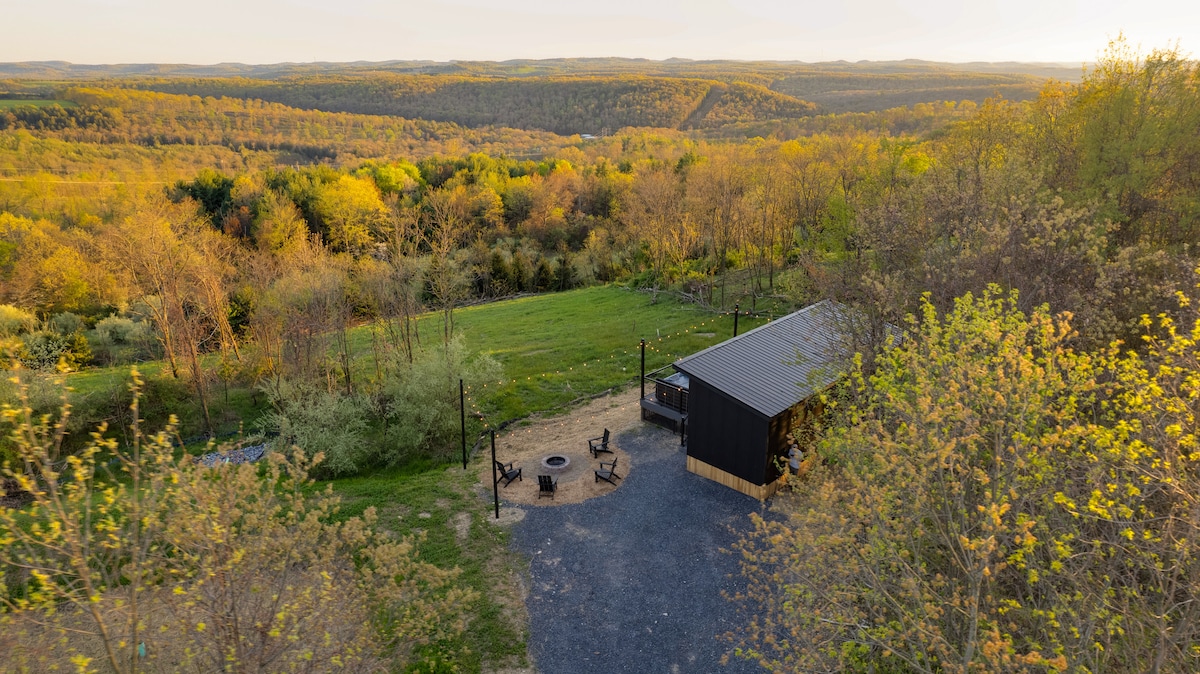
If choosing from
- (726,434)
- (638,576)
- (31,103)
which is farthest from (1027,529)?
(31,103)

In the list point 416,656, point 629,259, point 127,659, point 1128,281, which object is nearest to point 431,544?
point 416,656

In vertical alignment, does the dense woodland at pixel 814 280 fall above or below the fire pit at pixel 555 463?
above

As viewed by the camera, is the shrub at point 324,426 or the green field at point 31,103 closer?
the shrub at point 324,426

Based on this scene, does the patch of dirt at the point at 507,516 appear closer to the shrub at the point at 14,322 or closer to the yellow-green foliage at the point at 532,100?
the shrub at the point at 14,322

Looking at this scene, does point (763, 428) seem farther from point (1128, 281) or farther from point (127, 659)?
point (127, 659)

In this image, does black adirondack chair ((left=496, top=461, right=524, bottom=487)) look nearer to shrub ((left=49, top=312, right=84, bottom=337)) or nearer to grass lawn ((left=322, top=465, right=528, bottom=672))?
grass lawn ((left=322, top=465, right=528, bottom=672))

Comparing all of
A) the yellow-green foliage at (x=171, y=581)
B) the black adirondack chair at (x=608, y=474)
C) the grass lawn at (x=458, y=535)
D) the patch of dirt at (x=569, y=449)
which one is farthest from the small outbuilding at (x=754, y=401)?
the yellow-green foliage at (x=171, y=581)
